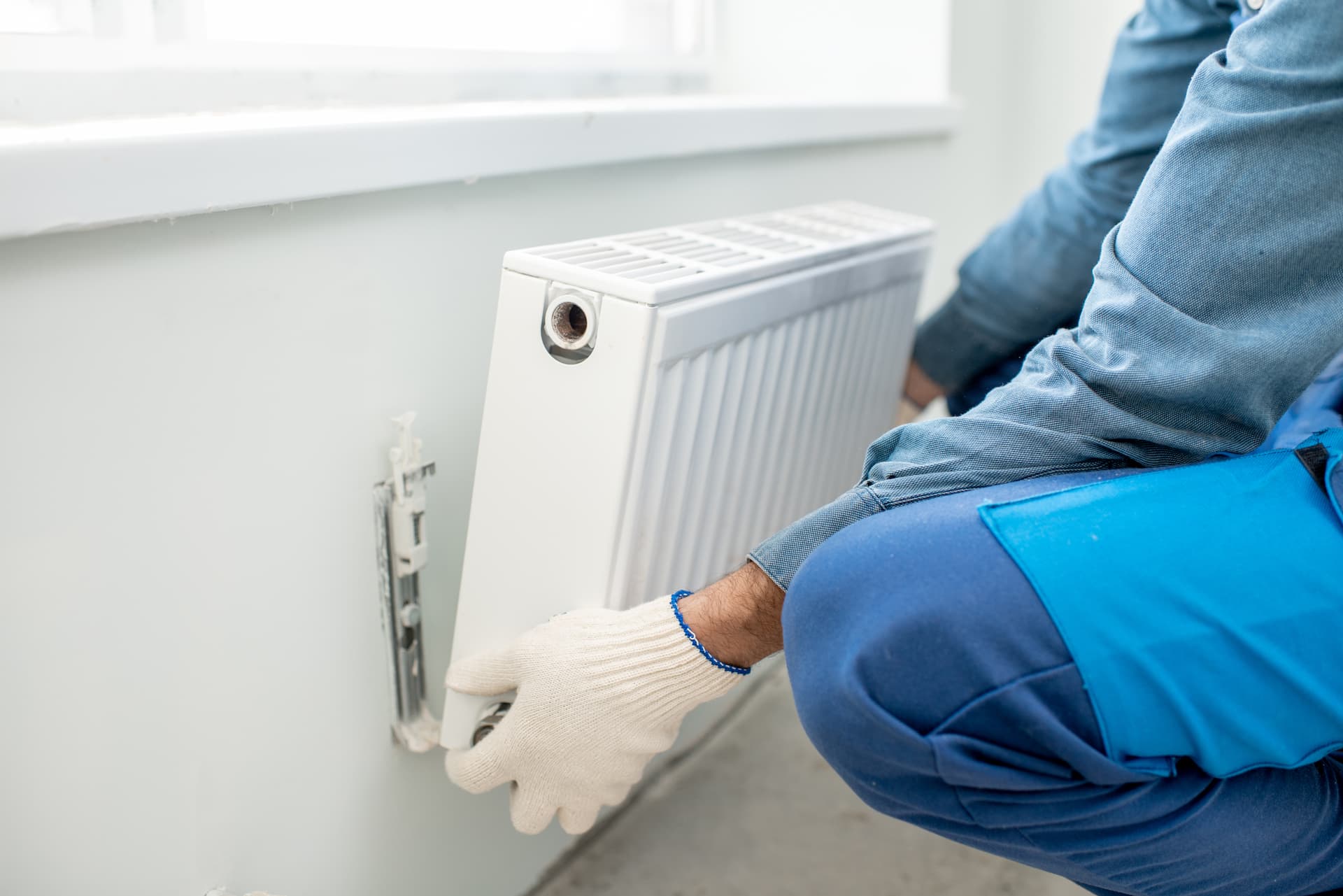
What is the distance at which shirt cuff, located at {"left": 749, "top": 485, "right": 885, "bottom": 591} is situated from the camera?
595mm

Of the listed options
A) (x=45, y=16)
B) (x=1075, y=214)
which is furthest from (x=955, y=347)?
(x=45, y=16)

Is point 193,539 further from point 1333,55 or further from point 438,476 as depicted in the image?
point 1333,55

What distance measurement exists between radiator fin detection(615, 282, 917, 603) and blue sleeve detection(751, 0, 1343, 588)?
14 cm

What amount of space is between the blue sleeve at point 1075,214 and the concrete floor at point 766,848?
41 cm

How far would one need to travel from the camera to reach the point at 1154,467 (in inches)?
22.8

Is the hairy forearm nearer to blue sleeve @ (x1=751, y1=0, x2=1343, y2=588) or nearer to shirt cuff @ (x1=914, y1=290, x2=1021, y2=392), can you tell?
blue sleeve @ (x1=751, y1=0, x2=1343, y2=588)

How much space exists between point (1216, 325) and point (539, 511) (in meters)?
0.37

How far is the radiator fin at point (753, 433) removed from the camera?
67 centimetres

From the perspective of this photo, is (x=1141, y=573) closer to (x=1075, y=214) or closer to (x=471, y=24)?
(x=1075, y=214)

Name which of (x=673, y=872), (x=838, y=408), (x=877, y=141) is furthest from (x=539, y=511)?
(x=877, y=141)

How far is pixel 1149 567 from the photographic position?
51cm

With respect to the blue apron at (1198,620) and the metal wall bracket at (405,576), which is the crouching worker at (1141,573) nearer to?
the blue apron at (1198,620)

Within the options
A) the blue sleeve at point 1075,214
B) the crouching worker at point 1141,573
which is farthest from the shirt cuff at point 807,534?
the blue sleeve at point 1075,214

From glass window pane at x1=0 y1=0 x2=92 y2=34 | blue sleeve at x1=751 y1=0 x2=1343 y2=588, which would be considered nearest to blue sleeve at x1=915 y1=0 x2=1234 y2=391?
blue sleeve at x1=751 y1=0 x2=1343 y2=588
